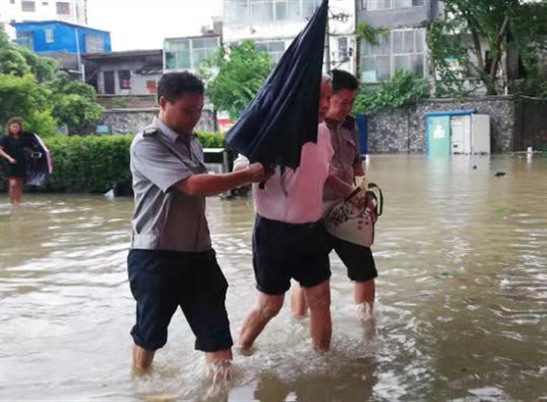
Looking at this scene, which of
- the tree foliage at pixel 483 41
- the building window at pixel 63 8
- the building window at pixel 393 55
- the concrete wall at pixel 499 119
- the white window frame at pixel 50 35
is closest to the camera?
the tree foliage at pixel 483 41

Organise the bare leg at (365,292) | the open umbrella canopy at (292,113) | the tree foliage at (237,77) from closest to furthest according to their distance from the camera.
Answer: the open umbrella canopy at (292,113)
the bare leg at (365,292)
the tree foliage at (237,77)

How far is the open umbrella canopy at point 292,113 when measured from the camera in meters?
3.41

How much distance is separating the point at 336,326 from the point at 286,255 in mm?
1245

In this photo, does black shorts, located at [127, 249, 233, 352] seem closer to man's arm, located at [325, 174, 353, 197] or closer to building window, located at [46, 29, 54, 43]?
man's arm, located at [325, 174, 353, 197]

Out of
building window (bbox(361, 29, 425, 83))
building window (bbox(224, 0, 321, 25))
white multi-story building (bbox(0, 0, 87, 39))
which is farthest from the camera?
white multi-story building (bbox(0, 0, 87, 39))

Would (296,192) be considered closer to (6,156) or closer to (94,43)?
(6,156)

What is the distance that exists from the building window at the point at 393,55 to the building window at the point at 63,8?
1626 inches

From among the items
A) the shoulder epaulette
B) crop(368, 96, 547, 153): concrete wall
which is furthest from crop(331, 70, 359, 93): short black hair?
crop(368, 96, 547, 153): concrete wall

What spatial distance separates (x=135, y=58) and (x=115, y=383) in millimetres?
38778

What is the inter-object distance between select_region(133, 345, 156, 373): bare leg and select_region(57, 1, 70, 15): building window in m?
68.1

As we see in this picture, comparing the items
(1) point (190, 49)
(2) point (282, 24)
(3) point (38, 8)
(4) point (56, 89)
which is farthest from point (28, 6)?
(2) point (282, 24)

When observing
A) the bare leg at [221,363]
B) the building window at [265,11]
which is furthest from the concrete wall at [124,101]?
the bare leg at [221,363]

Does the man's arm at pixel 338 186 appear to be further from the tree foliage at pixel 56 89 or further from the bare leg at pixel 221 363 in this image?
the tree foliage at pixel 56 89

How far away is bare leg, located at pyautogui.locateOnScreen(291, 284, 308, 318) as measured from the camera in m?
4.87
